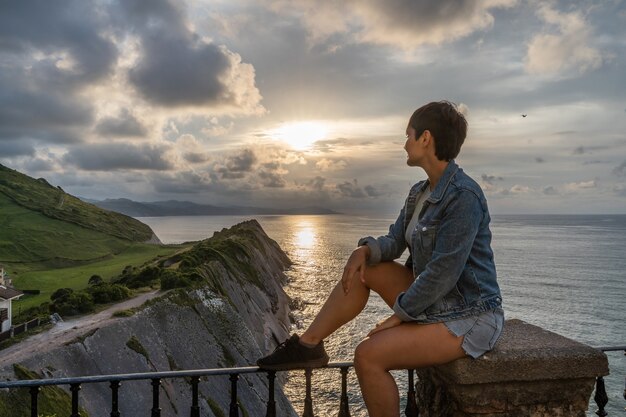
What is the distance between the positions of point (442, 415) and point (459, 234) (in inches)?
73.8

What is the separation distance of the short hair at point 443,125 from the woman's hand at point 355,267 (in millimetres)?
1195

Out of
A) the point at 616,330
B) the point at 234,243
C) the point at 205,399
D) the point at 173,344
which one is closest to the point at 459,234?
the point at 205,399

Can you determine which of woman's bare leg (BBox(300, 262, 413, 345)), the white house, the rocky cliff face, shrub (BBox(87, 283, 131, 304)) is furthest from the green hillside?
woman's bare leg (BBox(300, 262, 413, 345))

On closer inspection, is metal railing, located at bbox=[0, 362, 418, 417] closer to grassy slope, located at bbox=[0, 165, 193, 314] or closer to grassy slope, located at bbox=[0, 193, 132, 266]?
grassy slope, located at bbox=[0, 165, 193, 314]

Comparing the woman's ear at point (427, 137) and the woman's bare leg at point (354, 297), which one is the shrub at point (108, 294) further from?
the woman's ear at point (427, 137)

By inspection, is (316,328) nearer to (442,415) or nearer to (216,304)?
(442,415)

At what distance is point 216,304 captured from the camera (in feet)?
110

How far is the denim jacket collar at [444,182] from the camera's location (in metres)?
4.38

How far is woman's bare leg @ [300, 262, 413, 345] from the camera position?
15.4 feet

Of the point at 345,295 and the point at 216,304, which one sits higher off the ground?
the point at 345,295

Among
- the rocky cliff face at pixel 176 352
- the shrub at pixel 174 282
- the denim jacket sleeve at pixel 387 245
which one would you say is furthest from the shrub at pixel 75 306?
the denim jacket sleeve at pixel 387 245

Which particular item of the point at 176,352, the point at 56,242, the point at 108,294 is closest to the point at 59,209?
the point at 56,242

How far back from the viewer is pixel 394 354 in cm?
413

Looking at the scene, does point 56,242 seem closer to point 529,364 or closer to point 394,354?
point 394,354
